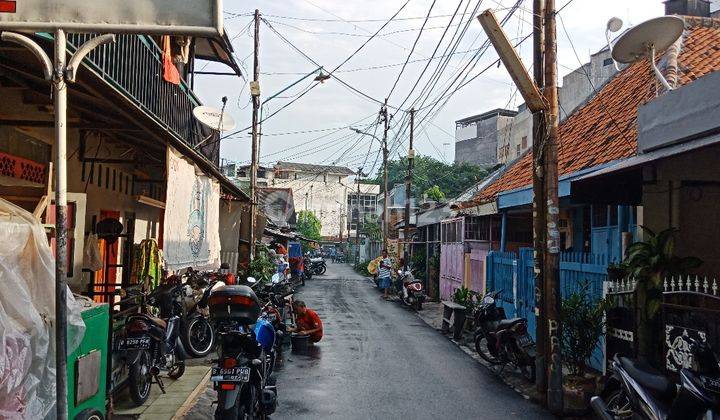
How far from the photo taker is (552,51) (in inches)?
309

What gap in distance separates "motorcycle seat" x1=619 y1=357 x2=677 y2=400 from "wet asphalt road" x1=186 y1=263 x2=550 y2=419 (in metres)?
2.12

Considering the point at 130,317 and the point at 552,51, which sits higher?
the point at 552,51

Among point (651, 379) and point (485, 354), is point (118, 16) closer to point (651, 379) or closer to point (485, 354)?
point (651, 379)

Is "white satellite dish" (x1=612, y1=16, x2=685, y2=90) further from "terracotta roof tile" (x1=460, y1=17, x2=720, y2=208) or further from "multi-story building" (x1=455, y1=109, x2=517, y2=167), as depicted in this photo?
"multi-story building" (x1=455, y1=109, x2=517, y2=167)

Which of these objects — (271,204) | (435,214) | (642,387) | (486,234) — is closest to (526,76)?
(642,387)

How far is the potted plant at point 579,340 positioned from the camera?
7.52 meters

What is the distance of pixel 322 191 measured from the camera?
2970 inches

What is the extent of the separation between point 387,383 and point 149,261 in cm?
423

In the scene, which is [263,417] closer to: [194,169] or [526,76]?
[194,169]

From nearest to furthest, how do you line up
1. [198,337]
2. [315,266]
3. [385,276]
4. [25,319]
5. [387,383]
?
[25,319] → [387,383] → [198,337] → [385,276] → [315,266]

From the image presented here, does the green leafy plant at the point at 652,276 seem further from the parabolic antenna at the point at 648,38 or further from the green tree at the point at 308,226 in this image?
the green tree at the point at 308,226

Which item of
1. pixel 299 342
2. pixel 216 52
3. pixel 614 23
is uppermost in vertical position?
pixel 216 52

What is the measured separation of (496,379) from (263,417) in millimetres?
4404

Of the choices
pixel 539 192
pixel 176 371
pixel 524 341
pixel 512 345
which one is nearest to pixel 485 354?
pixel 512 345
